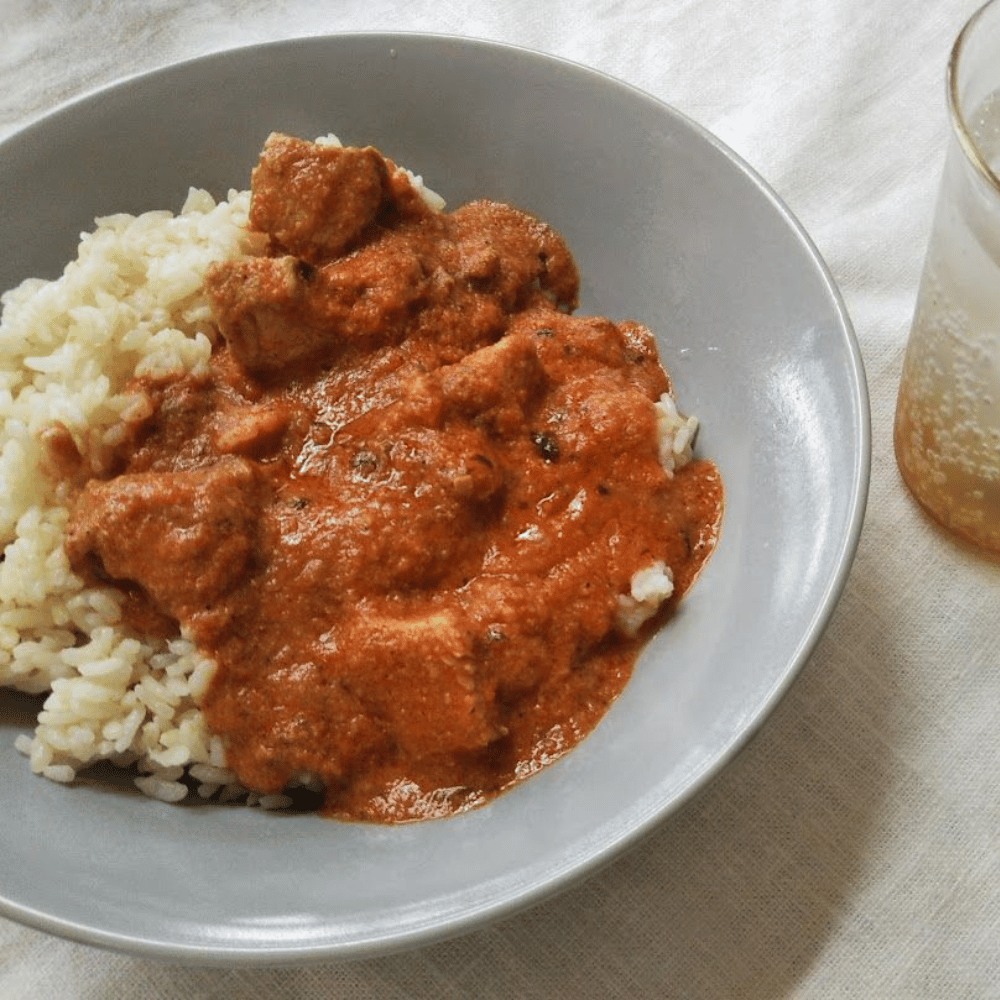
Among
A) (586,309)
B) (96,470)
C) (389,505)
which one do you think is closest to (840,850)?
(389,505)

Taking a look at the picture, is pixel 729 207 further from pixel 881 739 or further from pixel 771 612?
pixel 881 739

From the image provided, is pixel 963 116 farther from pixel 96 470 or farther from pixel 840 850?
pixel 96 470

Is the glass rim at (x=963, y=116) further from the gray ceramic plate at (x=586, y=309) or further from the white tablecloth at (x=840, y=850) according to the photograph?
the white tablecloth at (x=840, y=850)

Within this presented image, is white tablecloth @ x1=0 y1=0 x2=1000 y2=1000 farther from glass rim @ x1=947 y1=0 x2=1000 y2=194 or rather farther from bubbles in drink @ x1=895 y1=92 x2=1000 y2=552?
glass rim @ x1=947 y1=0 x2=1000 y2=194

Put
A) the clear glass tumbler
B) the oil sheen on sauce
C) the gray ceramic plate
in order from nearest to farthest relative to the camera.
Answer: the gray ceramic plate
the clear glass tumbler
the oil sheen on sauce

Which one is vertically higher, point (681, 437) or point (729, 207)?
point (729, 207)

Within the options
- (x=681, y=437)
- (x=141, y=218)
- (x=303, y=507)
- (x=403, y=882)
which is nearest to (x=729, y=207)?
(x=681, y=437)

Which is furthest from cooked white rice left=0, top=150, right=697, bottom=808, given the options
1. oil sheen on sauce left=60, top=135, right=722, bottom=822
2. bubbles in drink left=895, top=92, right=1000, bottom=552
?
bubbles in drink left=895, top=92, right=1000, bottom=552
